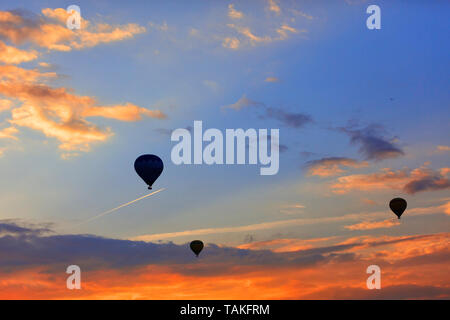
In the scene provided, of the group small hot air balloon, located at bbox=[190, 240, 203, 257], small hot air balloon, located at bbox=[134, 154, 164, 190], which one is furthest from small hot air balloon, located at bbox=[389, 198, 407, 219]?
small hot air balloon, located at bbox=[134, 154, 164, 190]

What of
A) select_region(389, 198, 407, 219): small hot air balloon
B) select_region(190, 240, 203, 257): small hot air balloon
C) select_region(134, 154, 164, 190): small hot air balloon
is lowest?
select_region(190, 240, 203, 257): small hot air balloon

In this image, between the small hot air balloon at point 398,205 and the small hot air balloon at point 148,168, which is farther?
the small hot air balloon at point 398,205

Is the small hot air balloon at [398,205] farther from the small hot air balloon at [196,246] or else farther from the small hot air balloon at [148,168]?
the small hot air balloon at [148,168]

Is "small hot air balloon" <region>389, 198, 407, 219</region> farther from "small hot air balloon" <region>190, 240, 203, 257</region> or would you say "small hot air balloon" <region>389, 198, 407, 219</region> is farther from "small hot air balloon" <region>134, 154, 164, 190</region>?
"small hot air balloon" <region>134, 154, 164, 190</region>

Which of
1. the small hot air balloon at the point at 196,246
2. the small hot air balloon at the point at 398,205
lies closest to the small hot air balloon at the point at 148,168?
the small hot air balloon at the point at 196,246
